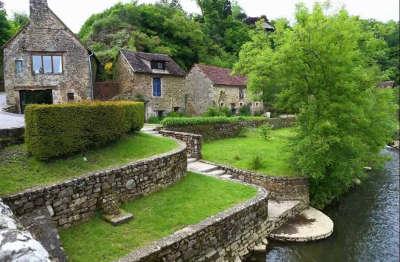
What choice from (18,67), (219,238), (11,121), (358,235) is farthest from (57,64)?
(358,235)

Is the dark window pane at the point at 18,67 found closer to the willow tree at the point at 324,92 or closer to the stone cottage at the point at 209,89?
the stone cottage at the point at 209,89

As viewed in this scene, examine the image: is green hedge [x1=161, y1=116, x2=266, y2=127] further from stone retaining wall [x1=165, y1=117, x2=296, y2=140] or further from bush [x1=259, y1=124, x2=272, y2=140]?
bush [x1=259, y1=124, x2=272, y2=140]

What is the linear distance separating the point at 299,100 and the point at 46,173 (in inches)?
460

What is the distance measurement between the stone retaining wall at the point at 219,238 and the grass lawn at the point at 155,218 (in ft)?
1.41

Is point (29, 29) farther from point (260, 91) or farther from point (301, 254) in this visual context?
point (301, 254)

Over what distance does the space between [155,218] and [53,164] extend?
3.49m

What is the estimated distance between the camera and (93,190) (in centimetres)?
973

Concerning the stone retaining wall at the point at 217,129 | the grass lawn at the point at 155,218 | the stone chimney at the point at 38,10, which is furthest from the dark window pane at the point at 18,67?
the grass lawn at the point at 155,218

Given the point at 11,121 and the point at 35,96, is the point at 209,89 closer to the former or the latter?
the point at 35,96

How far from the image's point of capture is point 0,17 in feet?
123

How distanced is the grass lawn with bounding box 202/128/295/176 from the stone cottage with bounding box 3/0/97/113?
1136cm

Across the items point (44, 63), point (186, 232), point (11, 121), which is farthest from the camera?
point (44, 63)

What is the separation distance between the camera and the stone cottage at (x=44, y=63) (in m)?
23.9

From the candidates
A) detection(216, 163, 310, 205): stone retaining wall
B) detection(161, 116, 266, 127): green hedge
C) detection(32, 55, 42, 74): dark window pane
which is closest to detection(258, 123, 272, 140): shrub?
detection(161, 116, 266, 127): green hedge
